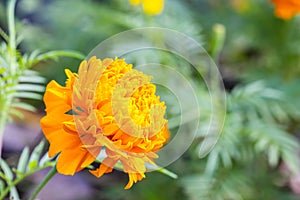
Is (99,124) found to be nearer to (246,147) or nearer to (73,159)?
(73,159)

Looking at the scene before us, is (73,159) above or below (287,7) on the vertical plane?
above

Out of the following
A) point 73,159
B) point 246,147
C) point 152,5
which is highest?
point 73,159

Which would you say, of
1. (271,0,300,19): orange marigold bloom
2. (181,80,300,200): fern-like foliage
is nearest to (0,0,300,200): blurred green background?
(181,80,300,200): fern-like foliage

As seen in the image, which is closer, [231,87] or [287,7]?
[287,7]

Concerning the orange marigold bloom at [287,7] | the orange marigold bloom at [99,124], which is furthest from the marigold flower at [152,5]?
the orange marigold bloom at [99,124]

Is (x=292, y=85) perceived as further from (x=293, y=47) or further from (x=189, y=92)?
(x=189, y=92)

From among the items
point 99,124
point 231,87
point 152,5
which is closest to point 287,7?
point 152,5
